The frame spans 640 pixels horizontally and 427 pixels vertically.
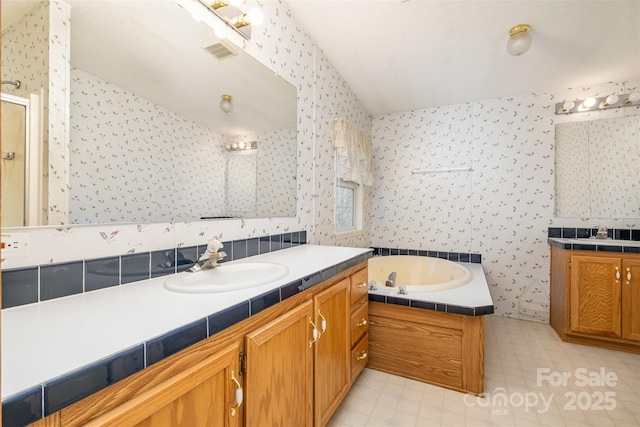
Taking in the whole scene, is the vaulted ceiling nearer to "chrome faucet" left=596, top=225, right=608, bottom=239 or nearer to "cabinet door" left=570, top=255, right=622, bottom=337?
"chrome faucet" left=596, top=225, right=608, bottom=239

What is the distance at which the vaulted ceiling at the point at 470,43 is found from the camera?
1.94m

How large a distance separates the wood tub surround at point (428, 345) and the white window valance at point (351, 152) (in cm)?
133

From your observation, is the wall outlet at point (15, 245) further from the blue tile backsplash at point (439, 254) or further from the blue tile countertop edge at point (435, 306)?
the blue tile backsplash at point (439, 254)

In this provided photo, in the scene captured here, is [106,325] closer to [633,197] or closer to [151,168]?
[151,168]

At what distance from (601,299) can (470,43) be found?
2242mm

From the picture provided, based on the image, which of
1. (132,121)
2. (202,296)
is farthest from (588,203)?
(132,121)

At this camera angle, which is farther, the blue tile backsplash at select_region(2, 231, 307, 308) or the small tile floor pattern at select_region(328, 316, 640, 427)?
the small tile floor pattern at select_region(328, 316, 640, 427)

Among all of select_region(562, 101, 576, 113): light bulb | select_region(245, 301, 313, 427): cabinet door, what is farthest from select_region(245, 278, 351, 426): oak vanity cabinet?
select_region(562, 101, 576, 113): light bulb

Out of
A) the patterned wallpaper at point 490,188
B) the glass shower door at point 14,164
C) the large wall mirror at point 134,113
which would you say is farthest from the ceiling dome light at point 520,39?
the glass shower door at point 14,164

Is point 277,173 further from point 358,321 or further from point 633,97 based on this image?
point 633,97

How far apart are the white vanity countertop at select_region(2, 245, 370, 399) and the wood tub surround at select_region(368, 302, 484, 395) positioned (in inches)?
46.5

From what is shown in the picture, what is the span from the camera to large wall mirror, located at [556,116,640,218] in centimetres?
261

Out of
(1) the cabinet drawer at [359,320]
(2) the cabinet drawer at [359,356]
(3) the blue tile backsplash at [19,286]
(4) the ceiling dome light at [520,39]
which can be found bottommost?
(2) the cabinet drawer at [359,356]

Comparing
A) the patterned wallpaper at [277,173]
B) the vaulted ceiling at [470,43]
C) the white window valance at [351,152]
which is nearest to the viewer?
the patterned wallpaper at [277,173]
